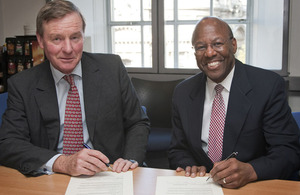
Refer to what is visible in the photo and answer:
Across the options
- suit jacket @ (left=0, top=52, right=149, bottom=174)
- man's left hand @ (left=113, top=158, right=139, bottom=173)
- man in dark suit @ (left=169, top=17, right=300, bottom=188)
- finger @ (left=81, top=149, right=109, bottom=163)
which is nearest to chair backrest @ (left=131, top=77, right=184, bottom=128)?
suit jacket @ (left=0, top=52, right=149, bottom=174)

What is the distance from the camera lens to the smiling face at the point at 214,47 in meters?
1.60

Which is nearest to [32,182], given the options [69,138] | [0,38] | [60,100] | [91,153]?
[91,153]

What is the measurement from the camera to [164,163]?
339cm

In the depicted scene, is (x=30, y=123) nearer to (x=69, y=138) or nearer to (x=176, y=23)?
(x=69, y=138)

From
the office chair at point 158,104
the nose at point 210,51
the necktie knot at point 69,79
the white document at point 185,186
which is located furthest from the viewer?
the office chair at point 158,104

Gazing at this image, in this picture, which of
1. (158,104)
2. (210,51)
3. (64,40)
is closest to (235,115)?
(210,51)

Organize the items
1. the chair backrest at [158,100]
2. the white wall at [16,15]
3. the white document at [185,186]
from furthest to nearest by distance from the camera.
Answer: the white wall at [16,15] < the chair backrest at [158,100] < the white document at [185,186]

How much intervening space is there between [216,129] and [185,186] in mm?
499

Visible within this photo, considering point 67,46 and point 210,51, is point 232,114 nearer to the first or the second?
point 210,51

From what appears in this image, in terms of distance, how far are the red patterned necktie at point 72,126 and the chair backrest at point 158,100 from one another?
1843 mm

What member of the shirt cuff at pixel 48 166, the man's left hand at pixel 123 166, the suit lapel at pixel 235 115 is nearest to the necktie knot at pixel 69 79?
the shirt cuff at pixel 48 166

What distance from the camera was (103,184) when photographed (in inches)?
48.6

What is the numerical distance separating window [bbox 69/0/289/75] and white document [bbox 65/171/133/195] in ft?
8.66

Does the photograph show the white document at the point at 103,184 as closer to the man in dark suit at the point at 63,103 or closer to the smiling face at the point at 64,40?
the man in dark suit at the point at 63,103
